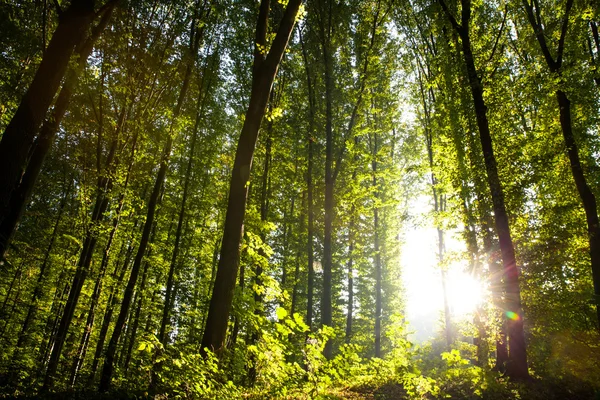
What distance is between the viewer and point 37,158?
6.39 metres

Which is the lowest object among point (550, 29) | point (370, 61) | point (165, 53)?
point (165, 53)

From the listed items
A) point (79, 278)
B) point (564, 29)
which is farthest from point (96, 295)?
point (564, 29)

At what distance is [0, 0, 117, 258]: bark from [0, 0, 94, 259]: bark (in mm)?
63

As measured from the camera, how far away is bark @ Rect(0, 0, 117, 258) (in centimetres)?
491

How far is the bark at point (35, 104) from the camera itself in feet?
14.5

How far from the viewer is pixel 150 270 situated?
728 inches

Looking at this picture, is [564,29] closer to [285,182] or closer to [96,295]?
[285,182]

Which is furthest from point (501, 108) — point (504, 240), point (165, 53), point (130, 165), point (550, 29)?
point (130, 165)

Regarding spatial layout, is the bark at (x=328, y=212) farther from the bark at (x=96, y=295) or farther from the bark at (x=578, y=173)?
the bark at (x=578, y=173)

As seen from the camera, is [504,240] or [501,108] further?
[501,108]

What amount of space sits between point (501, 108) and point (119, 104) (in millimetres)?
13784

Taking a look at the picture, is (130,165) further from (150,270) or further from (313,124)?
(150,270)

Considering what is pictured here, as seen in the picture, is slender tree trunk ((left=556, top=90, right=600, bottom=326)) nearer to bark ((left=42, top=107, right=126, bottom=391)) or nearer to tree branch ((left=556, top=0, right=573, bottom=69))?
tree branch ((left=556, top=0, right=573, bottom=69))

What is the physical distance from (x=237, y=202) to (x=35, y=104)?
130 inches
